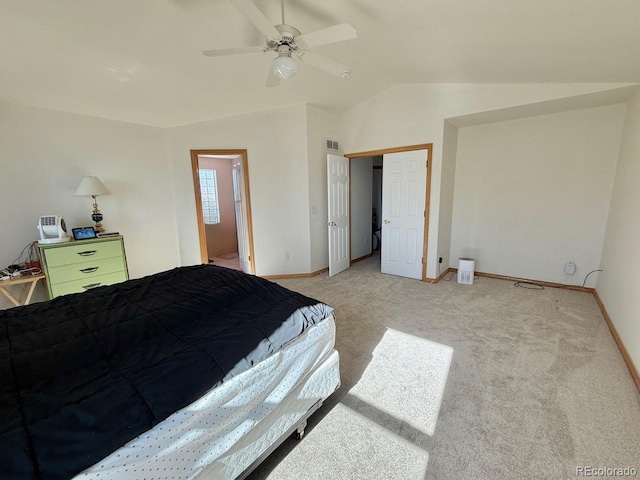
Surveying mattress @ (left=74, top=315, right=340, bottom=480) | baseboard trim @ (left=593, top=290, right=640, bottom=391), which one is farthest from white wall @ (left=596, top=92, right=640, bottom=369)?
mattress @ (left=74, top=315, right=340, bottom=480)

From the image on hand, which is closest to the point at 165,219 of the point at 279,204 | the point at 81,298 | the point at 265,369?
the point at 279,204

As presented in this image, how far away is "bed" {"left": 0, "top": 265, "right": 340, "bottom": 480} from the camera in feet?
2.68

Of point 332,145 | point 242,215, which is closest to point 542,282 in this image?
point 332,145

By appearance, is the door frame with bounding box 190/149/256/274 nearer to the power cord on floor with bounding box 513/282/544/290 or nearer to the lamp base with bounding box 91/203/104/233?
the lamp base with bounding box 91/203/104/233

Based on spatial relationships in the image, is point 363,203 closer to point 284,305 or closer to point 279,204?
point 279,204

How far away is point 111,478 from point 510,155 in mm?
4868

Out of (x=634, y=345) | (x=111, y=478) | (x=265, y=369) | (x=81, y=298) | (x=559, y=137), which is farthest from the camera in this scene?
(x=559, y=137)

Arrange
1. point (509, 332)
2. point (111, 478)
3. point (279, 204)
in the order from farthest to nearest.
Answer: point (279, 204) → point (509, 332) → point (111, 478)

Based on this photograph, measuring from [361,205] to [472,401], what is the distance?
13.0 feet

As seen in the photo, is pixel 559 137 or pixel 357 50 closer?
pixel 357 50

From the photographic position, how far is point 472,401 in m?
1.78

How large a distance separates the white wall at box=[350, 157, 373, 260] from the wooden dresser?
3.57 m

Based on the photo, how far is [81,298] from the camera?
1729mm

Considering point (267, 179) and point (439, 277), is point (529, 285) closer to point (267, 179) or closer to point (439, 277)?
point (439, 277)
